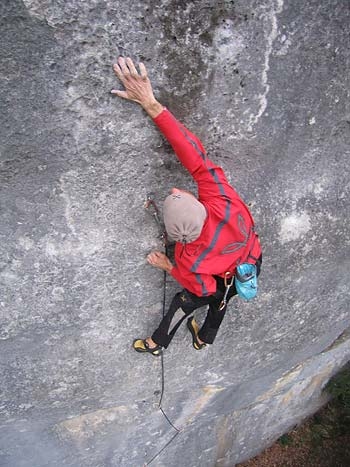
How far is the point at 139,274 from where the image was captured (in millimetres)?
1918

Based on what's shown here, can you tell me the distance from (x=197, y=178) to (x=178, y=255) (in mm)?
358

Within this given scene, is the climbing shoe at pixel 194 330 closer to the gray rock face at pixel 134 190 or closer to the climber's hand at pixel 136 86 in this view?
the gray rock face at pixel 134 190

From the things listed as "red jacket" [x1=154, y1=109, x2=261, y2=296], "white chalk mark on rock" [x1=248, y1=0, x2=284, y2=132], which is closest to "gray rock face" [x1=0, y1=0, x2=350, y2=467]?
"white chalk mark on rock" [x1=248, y1=0, x2=284, y2=132]

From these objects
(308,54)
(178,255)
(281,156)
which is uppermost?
(308,54)

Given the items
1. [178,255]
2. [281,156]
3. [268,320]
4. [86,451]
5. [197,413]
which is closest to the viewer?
[178,255]

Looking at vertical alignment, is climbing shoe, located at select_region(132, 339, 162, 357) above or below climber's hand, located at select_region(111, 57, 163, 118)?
below

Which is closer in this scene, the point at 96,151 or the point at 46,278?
the point at 96,151

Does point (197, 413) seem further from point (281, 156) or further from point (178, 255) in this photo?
point (281, 156)

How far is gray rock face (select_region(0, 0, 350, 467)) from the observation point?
A: 137cm

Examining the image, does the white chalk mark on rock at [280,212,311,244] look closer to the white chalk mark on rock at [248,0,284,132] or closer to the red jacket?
the red jacket

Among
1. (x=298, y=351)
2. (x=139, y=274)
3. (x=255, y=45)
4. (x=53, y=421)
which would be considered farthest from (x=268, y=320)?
(x=255, y=45)

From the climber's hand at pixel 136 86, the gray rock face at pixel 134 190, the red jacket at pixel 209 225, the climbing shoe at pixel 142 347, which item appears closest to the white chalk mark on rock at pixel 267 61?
the gray rock face at pixel 134 190

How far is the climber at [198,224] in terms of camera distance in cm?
147

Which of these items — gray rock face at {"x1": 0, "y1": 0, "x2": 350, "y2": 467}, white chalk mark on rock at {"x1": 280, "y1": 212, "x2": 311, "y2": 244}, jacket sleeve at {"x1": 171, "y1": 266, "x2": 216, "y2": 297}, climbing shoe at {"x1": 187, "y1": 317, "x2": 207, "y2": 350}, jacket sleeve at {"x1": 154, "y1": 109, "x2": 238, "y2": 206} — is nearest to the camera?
gray rock face at {"x1": 0, "y1": 0, "x2": 350, "y2": 467}
